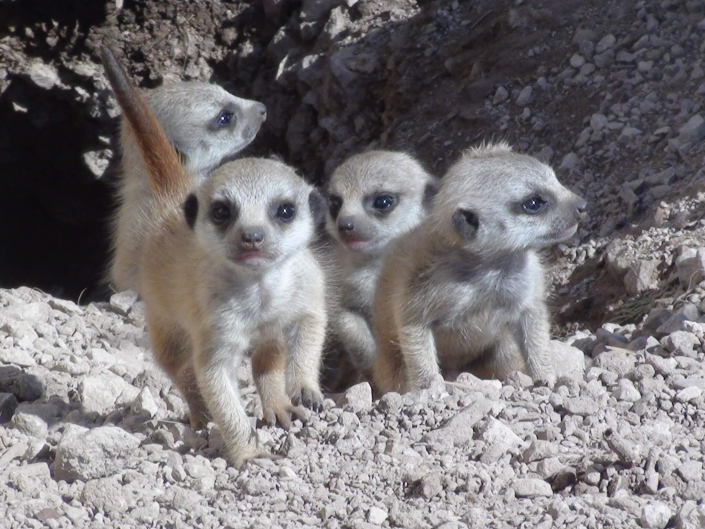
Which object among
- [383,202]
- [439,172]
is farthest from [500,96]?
[383,202]

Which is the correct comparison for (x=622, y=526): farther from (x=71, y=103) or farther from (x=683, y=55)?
(x=71, y=103)

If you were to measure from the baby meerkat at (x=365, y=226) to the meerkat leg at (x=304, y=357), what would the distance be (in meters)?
0.93

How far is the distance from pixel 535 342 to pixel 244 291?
4.55ft

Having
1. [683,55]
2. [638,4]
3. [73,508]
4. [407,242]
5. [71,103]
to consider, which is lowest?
[73,508]

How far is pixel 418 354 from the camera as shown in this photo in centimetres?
418

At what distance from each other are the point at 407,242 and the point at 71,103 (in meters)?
5.22

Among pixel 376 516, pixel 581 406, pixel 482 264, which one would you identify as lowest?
pixel 376 516

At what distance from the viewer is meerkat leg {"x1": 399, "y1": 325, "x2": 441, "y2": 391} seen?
414 cm

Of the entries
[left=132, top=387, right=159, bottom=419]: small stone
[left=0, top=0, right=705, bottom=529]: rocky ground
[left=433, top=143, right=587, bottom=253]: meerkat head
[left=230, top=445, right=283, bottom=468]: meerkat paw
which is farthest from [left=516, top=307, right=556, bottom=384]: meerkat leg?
[left=132, top=387, right=159, bottom=419]: small stone

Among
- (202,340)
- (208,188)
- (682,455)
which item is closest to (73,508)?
(202,340)

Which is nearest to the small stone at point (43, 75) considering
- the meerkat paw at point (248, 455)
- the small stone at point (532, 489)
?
the meerkat paw at point (248, 455)

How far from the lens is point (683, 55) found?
6.05 meters

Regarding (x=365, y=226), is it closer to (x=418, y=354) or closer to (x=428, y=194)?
(x=428, y=194)

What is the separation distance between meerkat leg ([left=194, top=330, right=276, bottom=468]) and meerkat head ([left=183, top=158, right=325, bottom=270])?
1.10 ft
